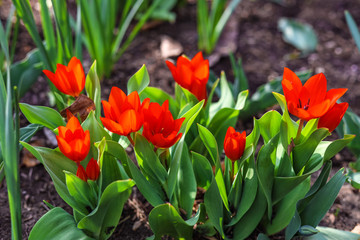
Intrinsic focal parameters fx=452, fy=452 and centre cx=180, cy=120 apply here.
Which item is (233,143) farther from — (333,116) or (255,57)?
(255,57)

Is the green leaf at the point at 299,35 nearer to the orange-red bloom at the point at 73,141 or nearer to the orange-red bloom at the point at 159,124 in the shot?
the orange-red bloom at the point at 159,124

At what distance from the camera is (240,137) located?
1.19 metres

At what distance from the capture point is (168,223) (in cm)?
131

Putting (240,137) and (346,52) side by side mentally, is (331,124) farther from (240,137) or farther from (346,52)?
(346,52)

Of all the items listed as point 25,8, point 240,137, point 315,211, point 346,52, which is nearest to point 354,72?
point 346,52

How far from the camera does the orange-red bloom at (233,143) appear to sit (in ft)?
3.85

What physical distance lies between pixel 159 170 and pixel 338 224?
75cm

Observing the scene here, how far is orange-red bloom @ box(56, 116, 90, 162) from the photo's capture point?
1.12 metres

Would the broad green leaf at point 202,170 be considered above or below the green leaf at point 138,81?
below

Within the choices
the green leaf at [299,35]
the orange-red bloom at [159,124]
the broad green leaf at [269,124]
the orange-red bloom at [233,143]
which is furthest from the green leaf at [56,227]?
the green leaf at [299,35]

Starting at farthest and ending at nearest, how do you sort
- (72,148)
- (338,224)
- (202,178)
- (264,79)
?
(264,79)
(338,224)
(202,178)
(72,148)

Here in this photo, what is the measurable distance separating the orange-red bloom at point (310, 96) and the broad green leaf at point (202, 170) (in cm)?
33

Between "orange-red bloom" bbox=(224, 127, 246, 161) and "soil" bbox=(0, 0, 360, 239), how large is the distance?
1.81ft

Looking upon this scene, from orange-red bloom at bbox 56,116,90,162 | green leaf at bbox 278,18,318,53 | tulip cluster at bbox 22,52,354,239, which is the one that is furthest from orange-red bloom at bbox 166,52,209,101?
green leaf at bbox 278,18,318,53
